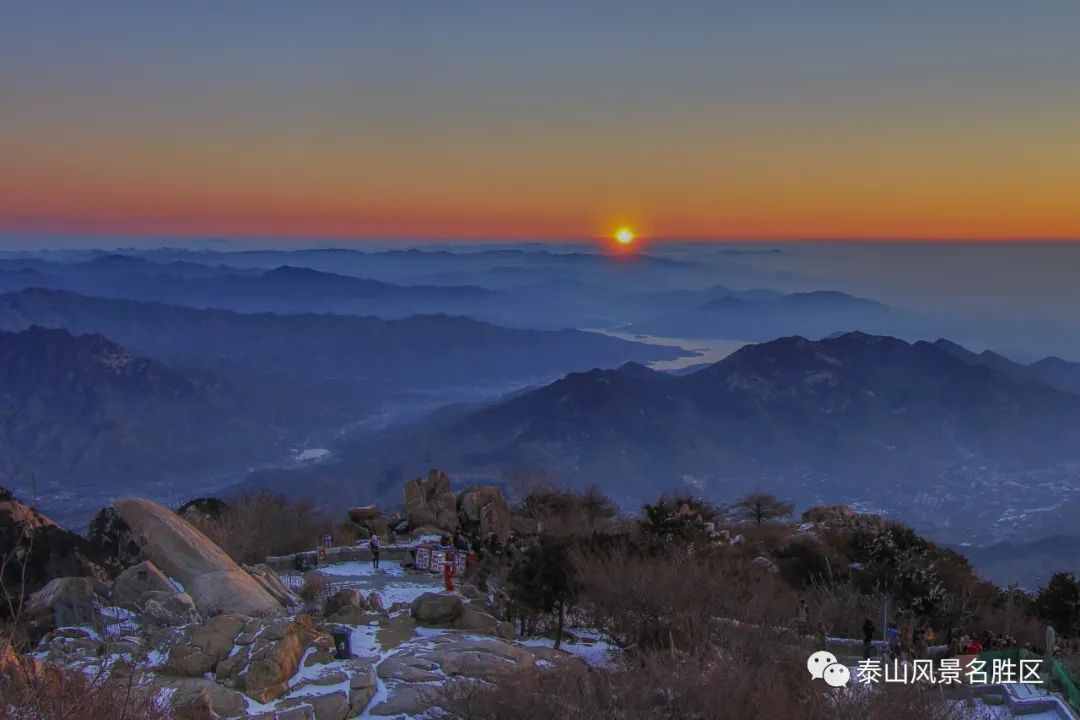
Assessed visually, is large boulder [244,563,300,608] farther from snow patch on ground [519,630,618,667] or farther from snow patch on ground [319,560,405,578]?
snow patch on ground [519,630,618,667]

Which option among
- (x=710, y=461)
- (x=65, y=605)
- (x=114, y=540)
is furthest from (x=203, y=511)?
(x=710, y=461)

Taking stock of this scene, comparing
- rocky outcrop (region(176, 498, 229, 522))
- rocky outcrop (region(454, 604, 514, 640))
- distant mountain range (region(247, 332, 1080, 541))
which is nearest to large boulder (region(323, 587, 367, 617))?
rocky outcrop (region(454, 604, 514, 640))

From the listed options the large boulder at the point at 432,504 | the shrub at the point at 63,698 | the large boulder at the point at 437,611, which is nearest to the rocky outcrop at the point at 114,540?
the large boulder at the point at 437,611

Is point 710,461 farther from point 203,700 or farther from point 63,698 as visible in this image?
point 63,698

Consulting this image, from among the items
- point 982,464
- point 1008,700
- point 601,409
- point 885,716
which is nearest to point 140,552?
point 885,716

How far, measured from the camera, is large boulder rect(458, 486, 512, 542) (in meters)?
35.5

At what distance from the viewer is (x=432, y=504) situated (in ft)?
130

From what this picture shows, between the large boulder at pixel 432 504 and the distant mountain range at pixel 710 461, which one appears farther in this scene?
the distant mountain range at pixel 710 461

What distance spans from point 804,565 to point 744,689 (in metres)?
20.3

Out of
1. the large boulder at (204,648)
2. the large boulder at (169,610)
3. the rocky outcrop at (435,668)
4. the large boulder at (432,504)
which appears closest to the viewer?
the rocky outcrop at (435,668)

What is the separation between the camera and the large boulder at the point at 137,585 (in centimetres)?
2117

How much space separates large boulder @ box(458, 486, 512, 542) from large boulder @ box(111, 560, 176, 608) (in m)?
14.5

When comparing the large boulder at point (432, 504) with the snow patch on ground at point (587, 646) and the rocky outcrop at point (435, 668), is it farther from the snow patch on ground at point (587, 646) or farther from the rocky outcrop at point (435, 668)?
the rocky outcrop at point (435, 668)

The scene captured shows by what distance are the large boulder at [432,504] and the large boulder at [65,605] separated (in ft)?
58.2
